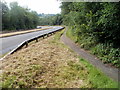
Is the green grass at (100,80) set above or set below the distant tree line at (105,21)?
below

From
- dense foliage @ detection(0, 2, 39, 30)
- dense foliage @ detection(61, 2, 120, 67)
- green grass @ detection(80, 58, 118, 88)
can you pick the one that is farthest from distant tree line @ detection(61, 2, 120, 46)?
dense foliage @ detection(0, 2, 39, 30)

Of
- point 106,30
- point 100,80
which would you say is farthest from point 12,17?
point 100,80

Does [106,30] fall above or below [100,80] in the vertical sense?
above

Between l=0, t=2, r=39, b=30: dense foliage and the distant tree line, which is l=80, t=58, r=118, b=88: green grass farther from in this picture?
l=0, t=2, r=39, b=30: dense foliage

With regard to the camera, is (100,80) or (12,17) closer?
(100,80)

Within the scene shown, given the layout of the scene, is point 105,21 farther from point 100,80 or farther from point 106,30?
point 100,80

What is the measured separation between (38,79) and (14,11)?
161 ft

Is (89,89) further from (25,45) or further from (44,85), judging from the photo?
(25,45)

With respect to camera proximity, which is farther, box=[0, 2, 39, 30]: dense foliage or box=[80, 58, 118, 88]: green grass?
box=[0, 2, 39, 30]: dense foliage

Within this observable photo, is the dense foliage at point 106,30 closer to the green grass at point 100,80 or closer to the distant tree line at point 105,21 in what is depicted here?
the distant tree line at point 105,21

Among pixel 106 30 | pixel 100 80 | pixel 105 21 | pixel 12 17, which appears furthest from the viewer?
pixel 12 17

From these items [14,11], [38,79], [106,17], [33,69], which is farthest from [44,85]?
[14,11]

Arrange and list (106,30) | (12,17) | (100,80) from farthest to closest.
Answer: (12,17), (106,30), (100,80)

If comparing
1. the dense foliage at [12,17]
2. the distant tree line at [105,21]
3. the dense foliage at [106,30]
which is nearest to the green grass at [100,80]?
the dense foliage at [106,30]
